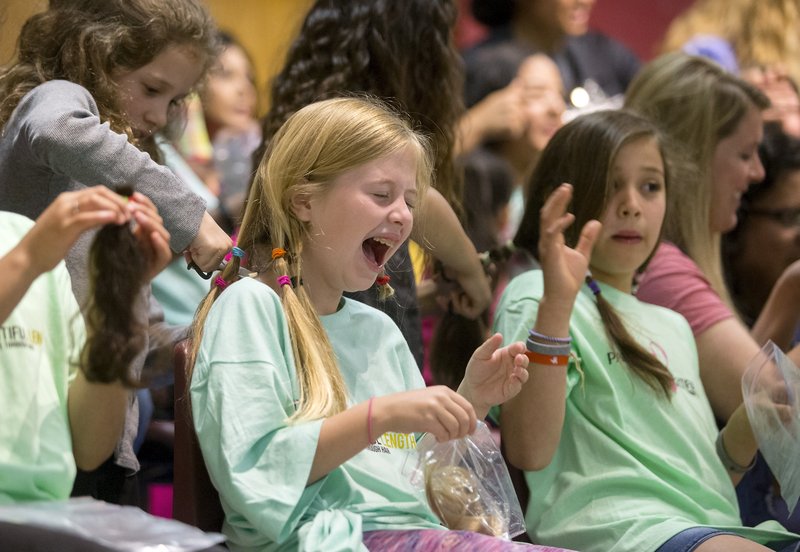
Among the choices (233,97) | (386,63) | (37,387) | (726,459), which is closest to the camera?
(37,387)

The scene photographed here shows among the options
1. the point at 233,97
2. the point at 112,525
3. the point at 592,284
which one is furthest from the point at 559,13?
the point at 112,525

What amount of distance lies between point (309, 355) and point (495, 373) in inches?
11.9

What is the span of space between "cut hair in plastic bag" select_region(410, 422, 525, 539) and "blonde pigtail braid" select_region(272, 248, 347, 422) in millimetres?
196

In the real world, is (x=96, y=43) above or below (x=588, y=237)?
above

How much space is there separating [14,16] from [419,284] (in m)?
0.96

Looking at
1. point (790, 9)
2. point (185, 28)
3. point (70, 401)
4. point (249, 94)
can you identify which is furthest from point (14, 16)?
point (790, 9)

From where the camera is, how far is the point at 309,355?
5.51ft

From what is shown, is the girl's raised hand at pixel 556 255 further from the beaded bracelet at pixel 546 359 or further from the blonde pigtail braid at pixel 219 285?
the blonde pigtail braid at pixel 219 285

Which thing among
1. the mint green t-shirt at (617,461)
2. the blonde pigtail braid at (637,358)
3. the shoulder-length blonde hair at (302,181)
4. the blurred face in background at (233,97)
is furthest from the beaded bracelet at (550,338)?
the blurred face in background at (233,97)

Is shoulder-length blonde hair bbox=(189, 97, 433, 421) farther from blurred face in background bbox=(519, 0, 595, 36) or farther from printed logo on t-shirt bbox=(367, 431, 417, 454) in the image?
blurred face in background bbox=(519, 0, 595, 36)

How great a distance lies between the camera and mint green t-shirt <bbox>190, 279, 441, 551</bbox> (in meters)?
1.56

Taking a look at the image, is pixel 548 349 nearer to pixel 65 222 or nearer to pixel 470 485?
pixel 470 485

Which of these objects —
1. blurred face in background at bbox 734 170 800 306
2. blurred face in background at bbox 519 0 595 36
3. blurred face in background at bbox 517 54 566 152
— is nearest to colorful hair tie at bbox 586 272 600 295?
blurred face in background at bbox 734 170 800 306

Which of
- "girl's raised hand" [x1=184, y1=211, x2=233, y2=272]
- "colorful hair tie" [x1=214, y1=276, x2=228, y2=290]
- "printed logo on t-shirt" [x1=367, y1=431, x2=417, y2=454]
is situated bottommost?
"printed logo on t-shirt" [x1=367, y1=431, x2=417, y2=454]
